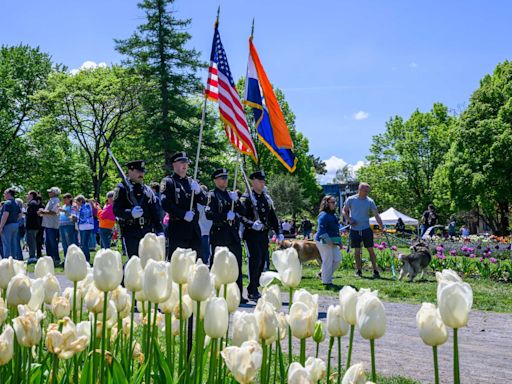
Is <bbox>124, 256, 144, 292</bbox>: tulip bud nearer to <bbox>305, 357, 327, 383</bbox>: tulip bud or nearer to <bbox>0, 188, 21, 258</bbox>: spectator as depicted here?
<bbox>305, 357, 327, 383</bbox>: tulip bud

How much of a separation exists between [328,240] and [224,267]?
9601 millimetres

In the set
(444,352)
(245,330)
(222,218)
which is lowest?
(444,352)

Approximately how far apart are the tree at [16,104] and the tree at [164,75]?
311 inches

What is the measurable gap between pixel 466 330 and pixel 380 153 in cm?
5700

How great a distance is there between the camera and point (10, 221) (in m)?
15.2

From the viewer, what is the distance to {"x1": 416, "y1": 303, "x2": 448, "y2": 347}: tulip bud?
6.06 feet

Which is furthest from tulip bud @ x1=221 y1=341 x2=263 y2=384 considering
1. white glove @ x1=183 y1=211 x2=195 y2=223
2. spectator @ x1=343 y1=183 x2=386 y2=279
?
spectator @ x1=343 y1=183 x2=386 y2=279

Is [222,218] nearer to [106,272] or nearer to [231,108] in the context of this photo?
[231,108]

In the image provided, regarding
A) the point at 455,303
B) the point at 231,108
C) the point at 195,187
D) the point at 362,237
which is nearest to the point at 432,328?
the point at 455,303

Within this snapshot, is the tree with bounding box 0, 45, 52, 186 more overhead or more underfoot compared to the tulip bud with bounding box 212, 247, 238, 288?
more overhead

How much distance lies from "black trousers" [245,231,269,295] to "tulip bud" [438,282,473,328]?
26.4 ft

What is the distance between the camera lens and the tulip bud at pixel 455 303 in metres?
1.78

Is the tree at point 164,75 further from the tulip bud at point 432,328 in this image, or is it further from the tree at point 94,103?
the tulip bud at point 432,328

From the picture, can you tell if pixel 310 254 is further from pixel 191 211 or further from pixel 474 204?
pixel 474 204
